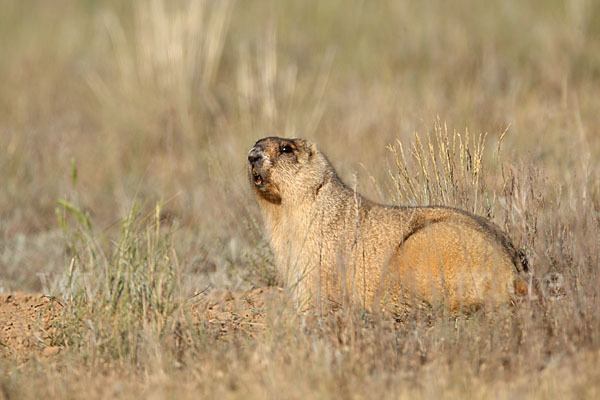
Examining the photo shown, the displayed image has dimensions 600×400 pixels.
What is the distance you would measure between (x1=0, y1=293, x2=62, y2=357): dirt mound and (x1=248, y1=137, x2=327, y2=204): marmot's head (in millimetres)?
1661

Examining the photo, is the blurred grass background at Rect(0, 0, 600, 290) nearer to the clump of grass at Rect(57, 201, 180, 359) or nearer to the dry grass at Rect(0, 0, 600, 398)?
the dry grass at Rect(0, 0, 600, 398)

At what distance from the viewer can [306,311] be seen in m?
5.01

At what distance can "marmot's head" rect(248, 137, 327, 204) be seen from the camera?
544cm

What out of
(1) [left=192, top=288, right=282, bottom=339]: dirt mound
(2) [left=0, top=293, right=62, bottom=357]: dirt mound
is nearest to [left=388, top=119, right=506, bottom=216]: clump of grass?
(1) [left=192, top=288, right=282, bottom=339]: dirt mound

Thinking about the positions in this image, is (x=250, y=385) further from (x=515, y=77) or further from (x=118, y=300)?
(x=515, y=77)

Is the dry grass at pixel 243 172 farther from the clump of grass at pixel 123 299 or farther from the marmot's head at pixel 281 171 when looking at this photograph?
the marmot's head at pixel 281 171

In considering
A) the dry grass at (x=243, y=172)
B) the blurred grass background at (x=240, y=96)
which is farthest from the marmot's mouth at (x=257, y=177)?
the blurred grass background at (x=240, y=96)

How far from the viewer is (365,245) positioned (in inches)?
203

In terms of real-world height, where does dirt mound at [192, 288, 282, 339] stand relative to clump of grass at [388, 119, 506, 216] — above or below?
below

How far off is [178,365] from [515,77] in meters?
7.81

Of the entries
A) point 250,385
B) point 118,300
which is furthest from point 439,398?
point 118,300

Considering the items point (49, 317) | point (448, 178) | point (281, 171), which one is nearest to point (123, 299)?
point (49, 317)

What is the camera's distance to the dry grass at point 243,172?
3.96 metres

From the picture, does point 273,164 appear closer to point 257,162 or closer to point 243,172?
point 257,162
